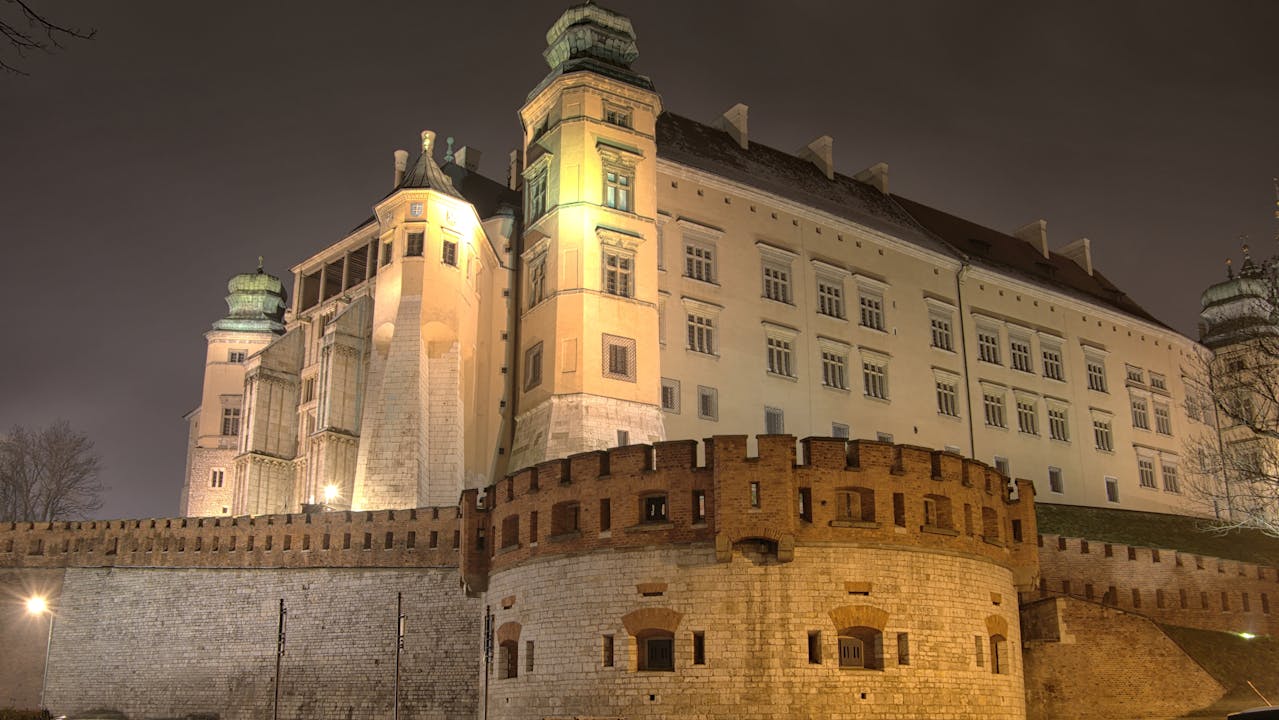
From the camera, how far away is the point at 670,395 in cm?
5219

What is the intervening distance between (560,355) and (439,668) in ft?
48.6

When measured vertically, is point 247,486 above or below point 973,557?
above

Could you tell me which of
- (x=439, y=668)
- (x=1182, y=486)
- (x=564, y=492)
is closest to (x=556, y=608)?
(x=564, y=492)

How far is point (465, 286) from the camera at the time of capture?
51906 mm

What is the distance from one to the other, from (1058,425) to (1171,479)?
33.6ft

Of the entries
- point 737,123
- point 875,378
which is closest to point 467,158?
point 737,123

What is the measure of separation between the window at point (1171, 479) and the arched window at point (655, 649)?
52.9 meters

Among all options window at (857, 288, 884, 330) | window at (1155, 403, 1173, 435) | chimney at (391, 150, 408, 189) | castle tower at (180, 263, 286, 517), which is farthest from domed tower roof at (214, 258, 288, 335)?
window at (1155, 403, 1173, 435)

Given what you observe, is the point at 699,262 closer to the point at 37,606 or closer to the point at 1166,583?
the point at 1166,583

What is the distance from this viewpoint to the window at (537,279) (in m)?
52.4

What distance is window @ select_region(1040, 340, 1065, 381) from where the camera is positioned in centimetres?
6962

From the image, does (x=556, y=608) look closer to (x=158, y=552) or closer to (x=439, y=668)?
(x=439, y=668)

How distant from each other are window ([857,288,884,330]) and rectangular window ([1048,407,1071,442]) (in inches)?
526

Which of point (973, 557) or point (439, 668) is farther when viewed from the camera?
point (439, 668)
